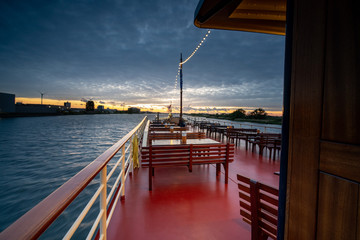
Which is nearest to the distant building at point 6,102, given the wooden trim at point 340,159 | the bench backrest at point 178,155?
the bench backrest at point 178,155

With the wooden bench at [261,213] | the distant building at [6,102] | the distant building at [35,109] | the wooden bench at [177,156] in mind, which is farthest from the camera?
the distant building at [35,109]

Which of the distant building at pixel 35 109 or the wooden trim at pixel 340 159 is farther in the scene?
the distant building at pixel 35 109

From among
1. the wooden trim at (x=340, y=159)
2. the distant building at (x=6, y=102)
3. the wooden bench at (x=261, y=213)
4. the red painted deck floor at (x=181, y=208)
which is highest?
the distant building at (x=6, y=102)

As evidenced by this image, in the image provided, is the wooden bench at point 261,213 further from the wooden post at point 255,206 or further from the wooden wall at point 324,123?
the wooden wall at point 324,123

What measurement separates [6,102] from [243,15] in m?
90.6

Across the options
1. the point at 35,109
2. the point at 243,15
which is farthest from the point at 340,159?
the point at 35,109

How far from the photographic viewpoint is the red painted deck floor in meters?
1.96

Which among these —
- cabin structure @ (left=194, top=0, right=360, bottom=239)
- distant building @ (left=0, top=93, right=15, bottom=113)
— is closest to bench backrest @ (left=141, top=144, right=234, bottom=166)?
cabin structure @ (left=194, top=0, right=360, bottom=239)

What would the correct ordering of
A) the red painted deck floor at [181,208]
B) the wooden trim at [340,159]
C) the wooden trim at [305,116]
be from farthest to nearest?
the red painted deck floor at [181,208], the wooden trim at [305,116], the wooden trim at [340,159]

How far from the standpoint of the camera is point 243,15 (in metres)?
1.55

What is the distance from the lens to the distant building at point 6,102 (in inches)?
2398

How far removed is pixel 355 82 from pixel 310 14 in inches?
15.3

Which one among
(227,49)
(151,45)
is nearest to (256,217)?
(227,49)

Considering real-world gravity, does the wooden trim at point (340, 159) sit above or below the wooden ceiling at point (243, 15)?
below
